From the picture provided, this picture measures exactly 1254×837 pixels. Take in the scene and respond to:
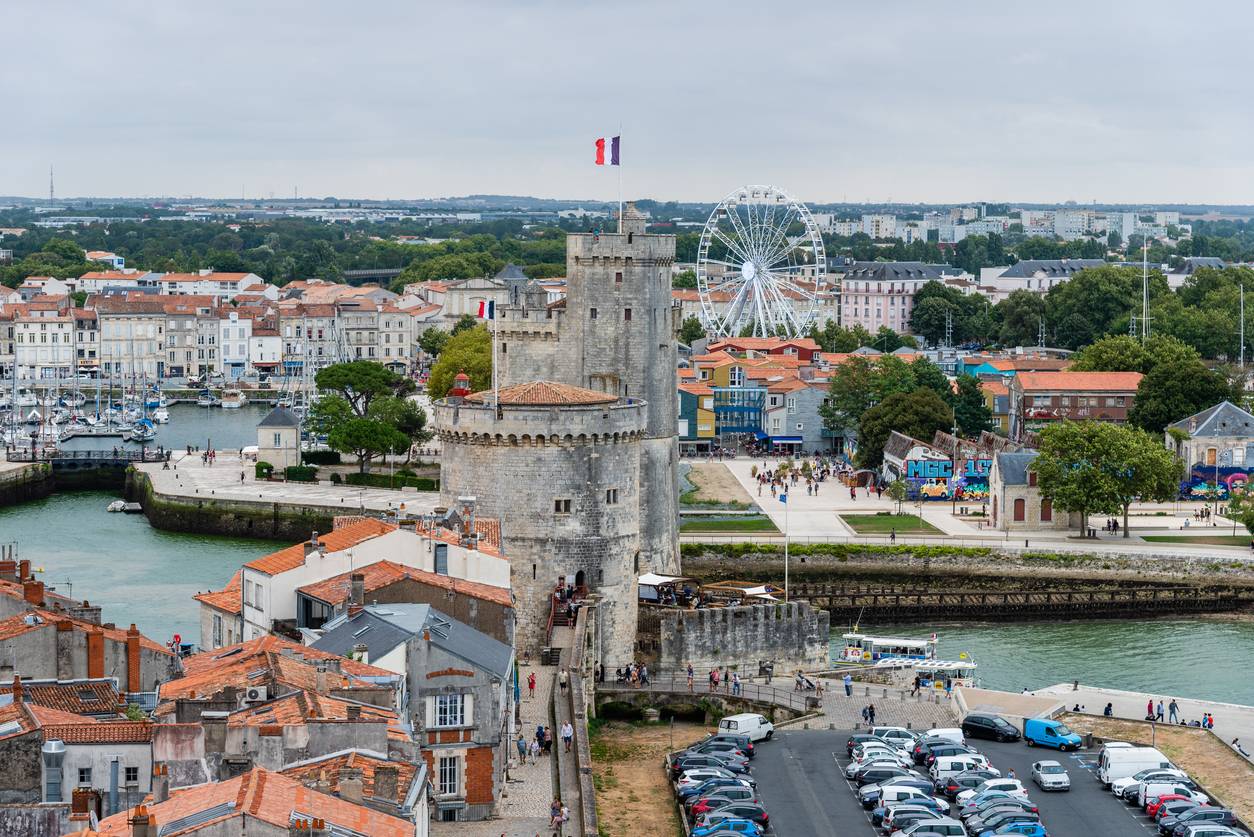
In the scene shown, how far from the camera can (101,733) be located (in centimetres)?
3005

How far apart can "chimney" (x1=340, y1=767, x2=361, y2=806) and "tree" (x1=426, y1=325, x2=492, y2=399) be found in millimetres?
59626

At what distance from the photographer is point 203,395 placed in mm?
137250

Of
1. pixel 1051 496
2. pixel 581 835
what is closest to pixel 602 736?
pixel 581 835

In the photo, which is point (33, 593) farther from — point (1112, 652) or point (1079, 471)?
point (1079, 471)

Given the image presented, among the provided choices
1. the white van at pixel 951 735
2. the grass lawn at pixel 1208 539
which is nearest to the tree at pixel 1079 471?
the grass lawn at pixel 1208 539

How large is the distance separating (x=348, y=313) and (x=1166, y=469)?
3551 inches

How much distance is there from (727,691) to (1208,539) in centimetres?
3010

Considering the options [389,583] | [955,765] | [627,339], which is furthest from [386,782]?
[627,339]

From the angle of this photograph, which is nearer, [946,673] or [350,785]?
[350,785]

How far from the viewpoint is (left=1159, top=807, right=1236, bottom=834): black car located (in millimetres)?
37003

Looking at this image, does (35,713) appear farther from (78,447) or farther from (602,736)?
(78,447)

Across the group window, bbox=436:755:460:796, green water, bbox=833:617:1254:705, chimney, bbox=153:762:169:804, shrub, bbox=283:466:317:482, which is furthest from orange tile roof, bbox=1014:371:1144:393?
chimney, bbox=153:762:169:804

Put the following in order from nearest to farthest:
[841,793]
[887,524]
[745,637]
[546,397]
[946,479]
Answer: [841,793] < [546,397] < [745,637] < [887,524] < [946,479]

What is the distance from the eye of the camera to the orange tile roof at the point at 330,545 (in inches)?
1607
